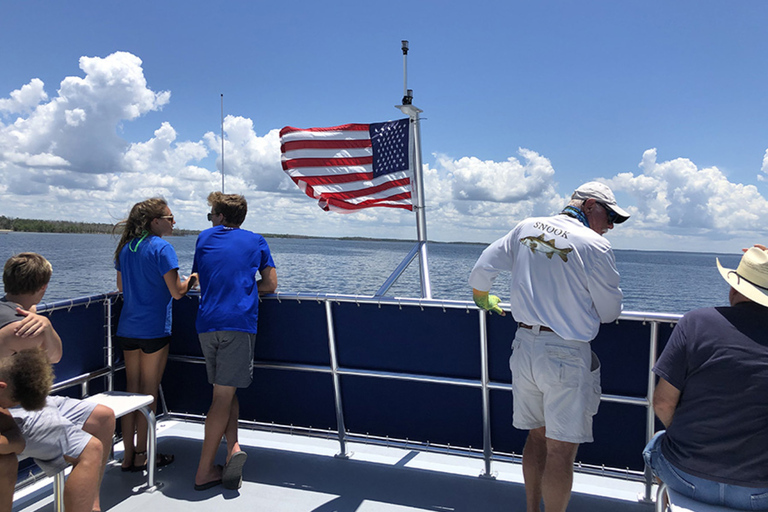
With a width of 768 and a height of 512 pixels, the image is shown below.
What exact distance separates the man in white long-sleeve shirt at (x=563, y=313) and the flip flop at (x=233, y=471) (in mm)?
1588

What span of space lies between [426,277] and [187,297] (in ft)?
5.27

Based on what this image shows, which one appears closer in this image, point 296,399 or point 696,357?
point 696,357

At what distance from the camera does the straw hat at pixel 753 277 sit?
170cm

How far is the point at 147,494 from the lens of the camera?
2.88 meters

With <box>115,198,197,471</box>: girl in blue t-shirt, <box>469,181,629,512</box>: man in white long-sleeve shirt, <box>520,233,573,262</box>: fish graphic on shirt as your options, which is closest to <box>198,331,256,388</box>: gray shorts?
<box>115,198,197,471</box>: girl in blue t-shirt

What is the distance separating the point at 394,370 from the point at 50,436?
1.75 m

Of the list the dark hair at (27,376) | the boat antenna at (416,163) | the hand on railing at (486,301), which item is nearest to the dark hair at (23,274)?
the dark hair at (27,376)

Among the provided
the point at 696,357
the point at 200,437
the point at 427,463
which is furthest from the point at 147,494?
the point at 696,357

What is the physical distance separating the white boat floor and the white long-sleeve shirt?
1.15m

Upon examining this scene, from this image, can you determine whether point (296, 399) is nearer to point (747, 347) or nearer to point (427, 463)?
point (427, 463)

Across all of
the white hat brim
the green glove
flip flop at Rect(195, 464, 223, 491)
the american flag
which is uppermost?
the american flag

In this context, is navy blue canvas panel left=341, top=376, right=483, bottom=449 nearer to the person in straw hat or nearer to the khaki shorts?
the khaki shorts

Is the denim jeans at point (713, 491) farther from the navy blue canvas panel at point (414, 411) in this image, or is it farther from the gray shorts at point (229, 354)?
the gray shorts at point (229, 354)

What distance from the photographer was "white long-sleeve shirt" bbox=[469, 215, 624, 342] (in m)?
2.15
